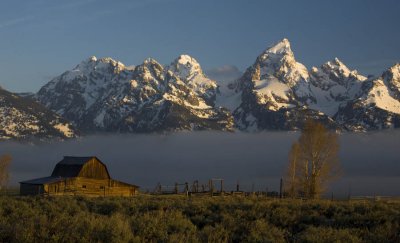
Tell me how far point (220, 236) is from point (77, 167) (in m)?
67.8

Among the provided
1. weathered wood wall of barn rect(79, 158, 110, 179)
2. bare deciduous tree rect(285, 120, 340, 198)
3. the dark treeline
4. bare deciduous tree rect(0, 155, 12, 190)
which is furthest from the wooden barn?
the dark treeline

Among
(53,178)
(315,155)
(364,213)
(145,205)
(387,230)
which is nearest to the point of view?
(387,230)

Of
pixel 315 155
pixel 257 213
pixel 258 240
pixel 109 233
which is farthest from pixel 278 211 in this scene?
pixel 315 155

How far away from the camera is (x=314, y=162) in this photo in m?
68.4

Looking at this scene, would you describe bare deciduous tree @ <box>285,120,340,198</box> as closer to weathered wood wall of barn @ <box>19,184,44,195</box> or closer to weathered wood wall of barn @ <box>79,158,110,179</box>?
weathered wood wall of barn @ <box>79,158,110,179</box>

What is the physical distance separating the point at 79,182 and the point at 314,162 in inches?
1303

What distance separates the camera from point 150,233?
1777 centimetres

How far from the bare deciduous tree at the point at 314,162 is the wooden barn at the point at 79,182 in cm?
2564

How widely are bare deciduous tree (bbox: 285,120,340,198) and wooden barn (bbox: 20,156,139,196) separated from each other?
84.1 ft

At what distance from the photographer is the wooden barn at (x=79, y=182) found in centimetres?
7650

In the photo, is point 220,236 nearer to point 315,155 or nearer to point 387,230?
point 387,230

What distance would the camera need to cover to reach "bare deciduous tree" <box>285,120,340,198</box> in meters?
67.0

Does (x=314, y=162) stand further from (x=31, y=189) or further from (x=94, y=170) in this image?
(x=31, y=189)

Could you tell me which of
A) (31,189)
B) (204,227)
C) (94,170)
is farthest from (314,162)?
(204,227)
